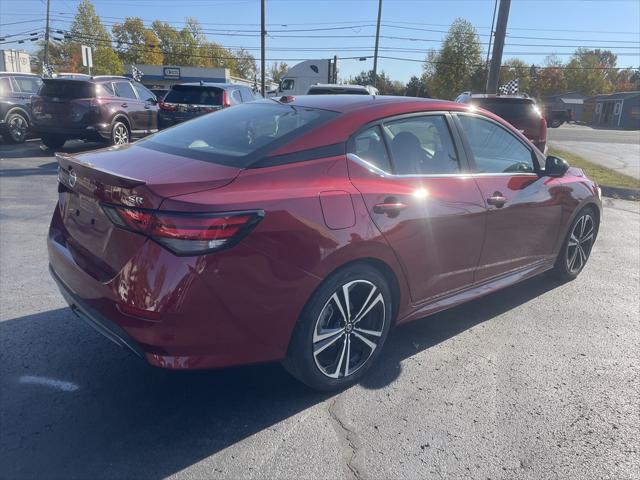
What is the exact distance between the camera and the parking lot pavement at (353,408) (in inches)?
99.9

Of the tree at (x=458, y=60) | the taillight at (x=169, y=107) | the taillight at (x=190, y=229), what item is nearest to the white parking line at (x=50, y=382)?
the taillight at (x=190, y=229)

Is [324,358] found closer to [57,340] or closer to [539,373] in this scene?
[539,373]

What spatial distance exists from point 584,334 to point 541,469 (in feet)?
5.99

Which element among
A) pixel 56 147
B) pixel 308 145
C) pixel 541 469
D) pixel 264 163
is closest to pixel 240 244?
pixel 264 163

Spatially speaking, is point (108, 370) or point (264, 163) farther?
point (108, 370)

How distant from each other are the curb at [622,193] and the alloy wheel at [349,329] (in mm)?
9152

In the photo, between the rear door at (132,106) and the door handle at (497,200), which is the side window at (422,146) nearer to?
the door handle at (497,200)

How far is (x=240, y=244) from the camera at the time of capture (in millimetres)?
2490

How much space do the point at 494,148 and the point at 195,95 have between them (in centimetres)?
1075

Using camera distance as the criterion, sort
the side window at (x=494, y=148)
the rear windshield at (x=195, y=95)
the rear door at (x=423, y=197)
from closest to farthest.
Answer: the rear door at (x=423, y=197) → the side window at (x=494, y=148) → the rear windshield at (x=195, y=95)

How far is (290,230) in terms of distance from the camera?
8.68 ft

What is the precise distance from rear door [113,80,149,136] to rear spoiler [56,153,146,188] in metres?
10.1

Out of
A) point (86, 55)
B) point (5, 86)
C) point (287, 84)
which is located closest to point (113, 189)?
point (5, 86)

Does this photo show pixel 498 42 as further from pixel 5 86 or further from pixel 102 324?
pixel 102 324
